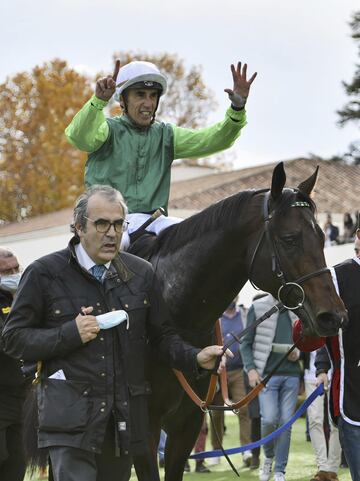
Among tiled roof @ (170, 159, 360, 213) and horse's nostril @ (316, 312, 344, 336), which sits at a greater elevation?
horse's nostril @ (316, 312, 344, 336)

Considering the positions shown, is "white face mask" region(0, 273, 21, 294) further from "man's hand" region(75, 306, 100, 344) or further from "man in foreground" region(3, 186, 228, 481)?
"man's hand" region(75, 306, 100, 344)

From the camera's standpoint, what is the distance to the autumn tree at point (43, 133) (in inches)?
1687

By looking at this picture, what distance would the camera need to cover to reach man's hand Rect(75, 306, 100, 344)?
4.45 m

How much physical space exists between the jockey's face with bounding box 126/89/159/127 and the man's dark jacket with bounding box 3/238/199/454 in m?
2.07

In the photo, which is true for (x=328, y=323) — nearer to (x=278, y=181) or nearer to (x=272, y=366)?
(x=278, y=181)

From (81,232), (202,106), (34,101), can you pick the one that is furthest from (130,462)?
(202,106)

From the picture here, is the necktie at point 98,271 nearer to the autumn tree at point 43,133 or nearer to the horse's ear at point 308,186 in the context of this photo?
the horse's ear at point 308,186

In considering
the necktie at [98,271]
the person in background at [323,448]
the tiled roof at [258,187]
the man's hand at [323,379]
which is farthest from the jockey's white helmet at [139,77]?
the tiled roof at [258,187]

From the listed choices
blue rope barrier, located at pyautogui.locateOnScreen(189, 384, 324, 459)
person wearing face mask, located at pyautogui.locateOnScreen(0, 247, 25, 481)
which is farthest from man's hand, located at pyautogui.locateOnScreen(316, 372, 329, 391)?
person wearing face mask, located at pyautogui.locateOnScreen(0, 247, 25, 481)

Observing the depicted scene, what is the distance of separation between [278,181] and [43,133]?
127 feet

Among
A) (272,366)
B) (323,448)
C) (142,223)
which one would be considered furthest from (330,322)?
(272,366)

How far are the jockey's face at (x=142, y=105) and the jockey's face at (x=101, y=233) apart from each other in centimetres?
206

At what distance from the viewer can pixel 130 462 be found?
4715 mm

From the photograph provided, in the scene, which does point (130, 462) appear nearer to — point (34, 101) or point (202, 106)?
point (34, 101)
